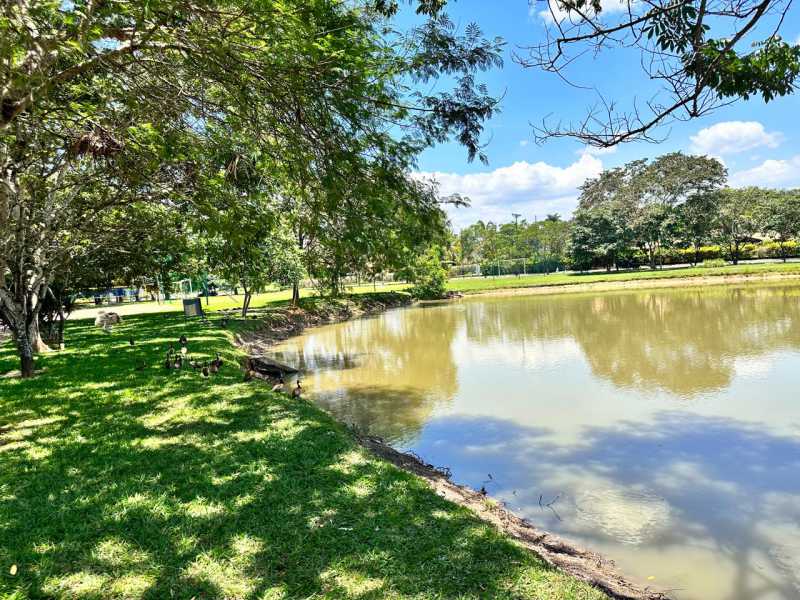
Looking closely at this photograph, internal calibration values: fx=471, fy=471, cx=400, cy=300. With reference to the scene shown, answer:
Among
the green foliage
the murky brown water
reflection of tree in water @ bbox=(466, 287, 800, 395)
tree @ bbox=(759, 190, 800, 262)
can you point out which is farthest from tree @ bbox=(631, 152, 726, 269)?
the murky brown water

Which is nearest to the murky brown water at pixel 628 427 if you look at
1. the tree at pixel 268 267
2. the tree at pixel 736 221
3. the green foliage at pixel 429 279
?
the tree at pixel 268 267

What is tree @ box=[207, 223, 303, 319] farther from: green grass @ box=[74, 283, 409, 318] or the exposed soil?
the exposed soil

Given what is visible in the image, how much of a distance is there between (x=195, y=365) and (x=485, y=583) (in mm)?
7218

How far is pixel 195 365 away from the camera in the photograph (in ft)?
28.1

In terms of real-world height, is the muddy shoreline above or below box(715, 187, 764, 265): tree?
below

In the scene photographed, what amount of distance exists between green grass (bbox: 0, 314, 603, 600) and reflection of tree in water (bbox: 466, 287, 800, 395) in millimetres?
6786

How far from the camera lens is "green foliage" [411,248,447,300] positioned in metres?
31.7

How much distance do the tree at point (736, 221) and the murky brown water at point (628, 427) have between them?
29.7 metres

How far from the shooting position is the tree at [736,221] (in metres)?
41.1

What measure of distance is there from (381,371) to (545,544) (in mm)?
7991

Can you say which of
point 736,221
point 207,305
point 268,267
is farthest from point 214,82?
point 736,221

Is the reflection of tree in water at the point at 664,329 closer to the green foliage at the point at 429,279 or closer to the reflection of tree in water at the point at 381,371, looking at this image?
the reflection of tree in water at the point at 381,371

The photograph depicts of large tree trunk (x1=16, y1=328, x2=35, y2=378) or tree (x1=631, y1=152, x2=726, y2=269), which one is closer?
large tree trunk (x1=16, y1=328, x2=35, y2=378)

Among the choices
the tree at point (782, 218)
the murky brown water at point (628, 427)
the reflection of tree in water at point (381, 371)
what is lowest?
the murky brown water at point (628, 427)
